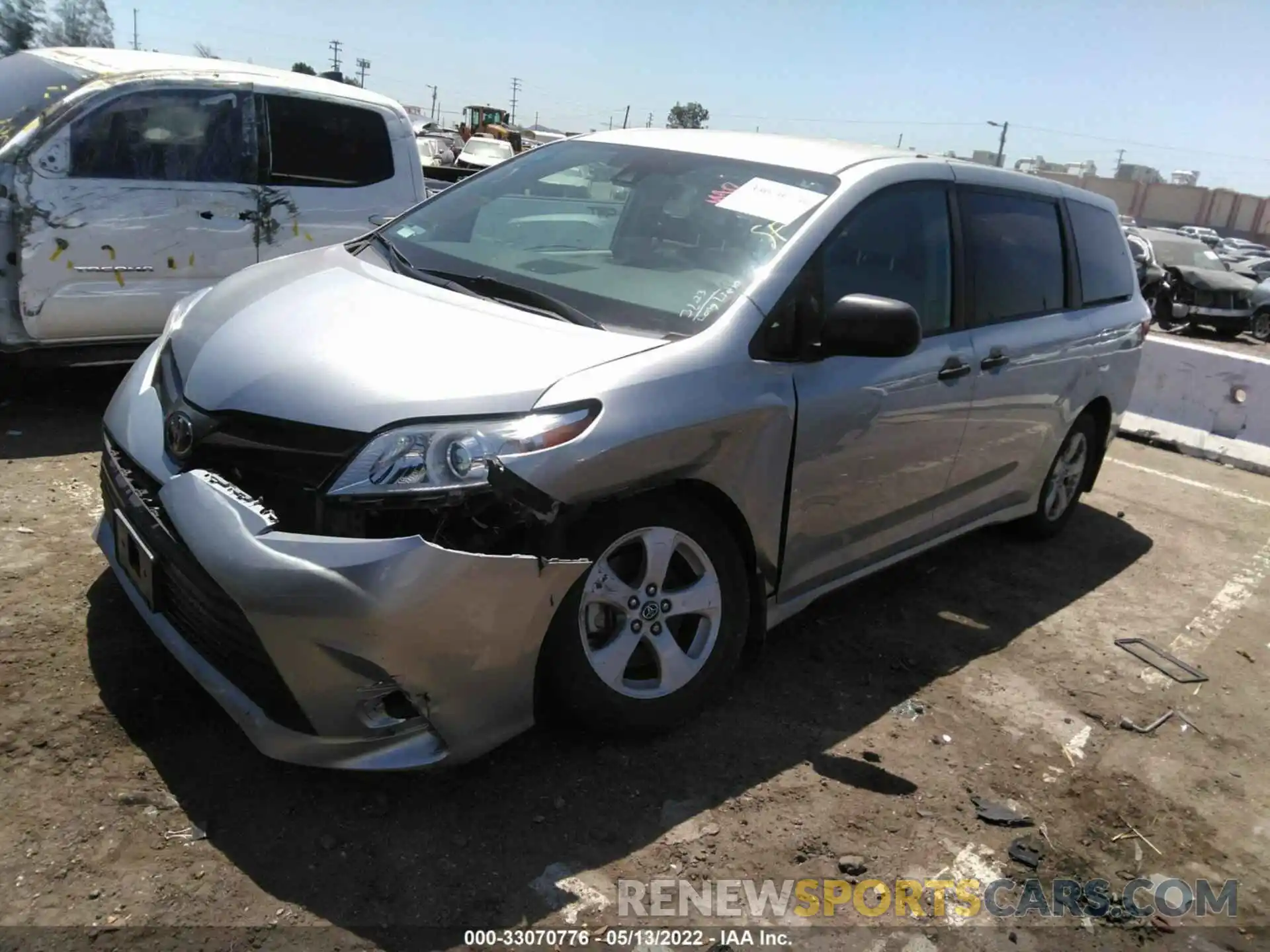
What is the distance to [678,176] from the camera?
3.58 metres

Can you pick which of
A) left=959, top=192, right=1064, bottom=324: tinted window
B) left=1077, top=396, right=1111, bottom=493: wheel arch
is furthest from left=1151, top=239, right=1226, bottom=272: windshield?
left=959, top=192, right=1064, bottom=324: tinted window

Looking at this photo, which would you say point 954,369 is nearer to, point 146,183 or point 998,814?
point 998,814

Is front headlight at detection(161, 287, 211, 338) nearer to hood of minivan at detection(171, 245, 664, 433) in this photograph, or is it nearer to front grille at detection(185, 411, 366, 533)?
hood of minivan at detection(171, 245, 664, 433)

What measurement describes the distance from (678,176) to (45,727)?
104 inches

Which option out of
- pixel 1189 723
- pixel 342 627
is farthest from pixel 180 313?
pixel 1189 723

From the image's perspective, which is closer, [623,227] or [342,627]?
[342,627]

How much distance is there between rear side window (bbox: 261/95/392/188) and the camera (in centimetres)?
597

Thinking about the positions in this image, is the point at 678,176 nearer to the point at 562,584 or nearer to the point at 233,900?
the point at 562,584

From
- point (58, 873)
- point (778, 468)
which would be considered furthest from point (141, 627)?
point (778, 468)

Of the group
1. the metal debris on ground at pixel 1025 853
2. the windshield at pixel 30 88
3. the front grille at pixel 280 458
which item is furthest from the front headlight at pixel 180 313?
the metal debris on ground at pixel 1025 853

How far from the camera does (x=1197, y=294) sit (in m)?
17.3

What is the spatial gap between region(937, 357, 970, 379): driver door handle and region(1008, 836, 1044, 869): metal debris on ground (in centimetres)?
163

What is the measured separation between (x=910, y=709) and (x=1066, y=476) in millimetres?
2362

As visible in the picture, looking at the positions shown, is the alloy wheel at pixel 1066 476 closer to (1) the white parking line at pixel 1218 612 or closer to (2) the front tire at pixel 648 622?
(1) the white parking line at pixel 1218 612
